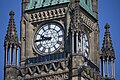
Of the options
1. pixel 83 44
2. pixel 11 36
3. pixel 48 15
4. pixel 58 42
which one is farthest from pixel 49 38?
pixel 11 36

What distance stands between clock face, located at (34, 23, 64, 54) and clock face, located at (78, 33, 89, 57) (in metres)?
1.85

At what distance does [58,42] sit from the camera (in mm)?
91562

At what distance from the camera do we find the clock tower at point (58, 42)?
89312 mm

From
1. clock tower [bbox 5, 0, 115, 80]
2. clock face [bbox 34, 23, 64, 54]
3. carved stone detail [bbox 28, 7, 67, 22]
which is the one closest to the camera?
clock tower [bbox 5, 0, 115, 80]

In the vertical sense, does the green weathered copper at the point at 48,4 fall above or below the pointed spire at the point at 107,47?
above

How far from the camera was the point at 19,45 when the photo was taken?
92875 millimetres

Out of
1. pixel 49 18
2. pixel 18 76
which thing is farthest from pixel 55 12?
pixel 18 76

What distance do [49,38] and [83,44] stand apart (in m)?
2.85

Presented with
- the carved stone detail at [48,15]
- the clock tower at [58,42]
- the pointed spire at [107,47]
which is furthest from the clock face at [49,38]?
the pointed spire at [107,47]

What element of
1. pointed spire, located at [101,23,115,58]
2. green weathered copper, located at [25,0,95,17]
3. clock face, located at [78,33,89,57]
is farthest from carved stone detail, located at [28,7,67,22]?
pointed spire, located at [101,23,115,58]

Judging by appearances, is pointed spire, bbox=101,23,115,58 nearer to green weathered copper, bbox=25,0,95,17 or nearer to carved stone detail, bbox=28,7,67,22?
green weathered copper, bbox=25,0,95,17

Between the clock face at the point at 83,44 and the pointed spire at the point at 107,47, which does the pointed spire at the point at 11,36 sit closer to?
the clock face at the point at 83,44

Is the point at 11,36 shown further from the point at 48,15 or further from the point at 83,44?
the point at 83,44

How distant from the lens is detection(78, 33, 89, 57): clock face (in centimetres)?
8962
